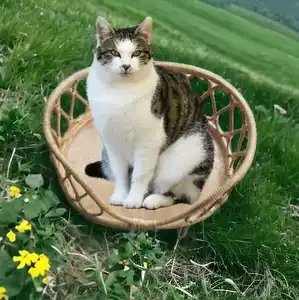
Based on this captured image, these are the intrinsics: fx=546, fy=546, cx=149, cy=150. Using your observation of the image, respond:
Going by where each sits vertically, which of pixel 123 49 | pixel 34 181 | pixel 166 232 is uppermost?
pixel 123 49

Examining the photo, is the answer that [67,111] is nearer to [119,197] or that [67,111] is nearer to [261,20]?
[119,197]

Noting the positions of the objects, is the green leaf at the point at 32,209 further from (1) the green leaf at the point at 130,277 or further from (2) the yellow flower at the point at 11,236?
(1) the green leaf at the point at 130,277

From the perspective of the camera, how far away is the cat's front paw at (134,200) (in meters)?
1.18

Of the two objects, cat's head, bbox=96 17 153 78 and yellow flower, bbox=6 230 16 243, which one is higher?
cat's head, bbox=96 17 153 78

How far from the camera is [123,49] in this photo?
1017mm

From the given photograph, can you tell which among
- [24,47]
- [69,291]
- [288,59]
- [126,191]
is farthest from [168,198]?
[288,59]

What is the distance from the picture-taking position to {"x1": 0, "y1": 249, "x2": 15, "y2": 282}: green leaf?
0.88 meters

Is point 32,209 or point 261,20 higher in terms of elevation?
point 261,20

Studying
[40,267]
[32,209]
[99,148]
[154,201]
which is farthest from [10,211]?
[99,148]

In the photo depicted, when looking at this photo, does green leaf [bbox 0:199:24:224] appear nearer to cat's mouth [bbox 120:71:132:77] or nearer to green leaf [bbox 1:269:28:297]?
green leaf [bbox 1:269:28:297]

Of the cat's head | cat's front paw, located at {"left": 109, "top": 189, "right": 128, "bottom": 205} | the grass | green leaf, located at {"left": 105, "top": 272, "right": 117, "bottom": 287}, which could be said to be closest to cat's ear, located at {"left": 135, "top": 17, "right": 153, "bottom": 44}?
the cat's head

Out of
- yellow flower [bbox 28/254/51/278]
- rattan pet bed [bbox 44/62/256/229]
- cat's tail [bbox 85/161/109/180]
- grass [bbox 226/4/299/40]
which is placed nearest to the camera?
yellow flower [bbox 28/254/51/278]

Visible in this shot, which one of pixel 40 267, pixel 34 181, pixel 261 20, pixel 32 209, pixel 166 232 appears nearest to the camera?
pixel 40 267

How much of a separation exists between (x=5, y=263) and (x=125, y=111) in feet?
1.17
